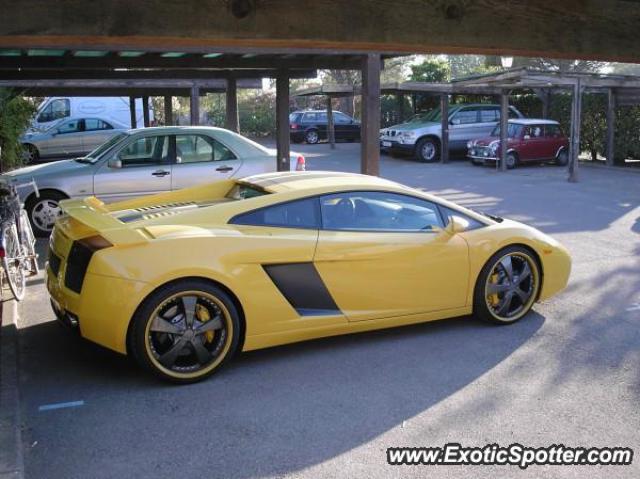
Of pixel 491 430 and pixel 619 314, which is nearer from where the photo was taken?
pixel 491 430

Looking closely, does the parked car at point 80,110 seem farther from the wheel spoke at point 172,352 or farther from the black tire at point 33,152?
the wheel spoke at point 172,352

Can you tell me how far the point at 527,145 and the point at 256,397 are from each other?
59.8 ft

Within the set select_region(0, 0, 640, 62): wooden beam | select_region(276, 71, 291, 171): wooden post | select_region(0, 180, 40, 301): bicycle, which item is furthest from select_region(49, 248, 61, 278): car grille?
select_region(276, 71, 291, 171): wooden post

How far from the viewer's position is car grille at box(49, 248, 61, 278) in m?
5.10

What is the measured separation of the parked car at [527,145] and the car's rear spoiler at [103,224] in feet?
55.5

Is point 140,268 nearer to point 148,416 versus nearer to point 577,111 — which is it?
point 148,416

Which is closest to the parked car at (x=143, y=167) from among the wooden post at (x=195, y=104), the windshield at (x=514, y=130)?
the wooden post at (x=195, y=104)

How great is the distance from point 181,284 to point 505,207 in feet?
31.2

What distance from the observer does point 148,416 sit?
4.22 metres

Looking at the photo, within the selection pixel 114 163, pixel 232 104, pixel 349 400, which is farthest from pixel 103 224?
pixel 232 104

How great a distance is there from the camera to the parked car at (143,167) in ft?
32.7

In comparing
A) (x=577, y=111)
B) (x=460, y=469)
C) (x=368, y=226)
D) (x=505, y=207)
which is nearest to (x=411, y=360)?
(x=368, y=226)

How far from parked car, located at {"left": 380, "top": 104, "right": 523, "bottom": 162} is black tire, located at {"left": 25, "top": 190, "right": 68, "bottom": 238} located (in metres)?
15.5

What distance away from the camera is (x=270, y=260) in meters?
4.91
